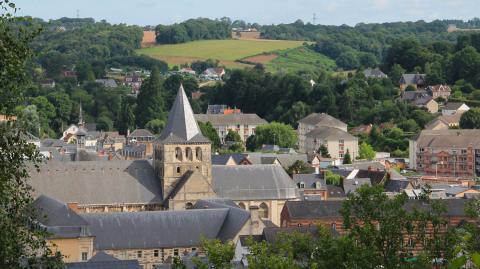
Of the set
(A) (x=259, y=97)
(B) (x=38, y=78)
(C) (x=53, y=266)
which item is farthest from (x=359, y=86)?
(C) (x=53, y=266)

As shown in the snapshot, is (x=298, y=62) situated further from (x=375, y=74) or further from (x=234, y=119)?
(x=234, y=119)

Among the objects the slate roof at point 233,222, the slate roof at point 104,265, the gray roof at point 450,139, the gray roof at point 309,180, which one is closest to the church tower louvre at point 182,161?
the slate roof at point 233,222

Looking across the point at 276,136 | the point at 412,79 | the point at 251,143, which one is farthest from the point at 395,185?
the point at 412,79

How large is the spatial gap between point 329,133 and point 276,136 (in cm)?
554

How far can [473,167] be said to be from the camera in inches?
3666

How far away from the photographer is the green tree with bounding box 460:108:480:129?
338 feet

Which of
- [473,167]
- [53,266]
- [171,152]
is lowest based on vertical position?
[473,167]

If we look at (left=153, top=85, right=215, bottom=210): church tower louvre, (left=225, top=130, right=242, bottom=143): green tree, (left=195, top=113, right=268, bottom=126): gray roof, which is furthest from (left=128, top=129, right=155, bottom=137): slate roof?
(left=153, top=85, right=215, bottom=210): church tower louvre

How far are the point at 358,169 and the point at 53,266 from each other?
64.7m

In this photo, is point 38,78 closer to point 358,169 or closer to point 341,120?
point 341,120

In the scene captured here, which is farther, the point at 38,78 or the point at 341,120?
the point at 38,78

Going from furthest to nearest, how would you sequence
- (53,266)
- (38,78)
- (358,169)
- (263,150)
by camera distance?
(38,78) → (263,150) → (358,169) → (53,266)

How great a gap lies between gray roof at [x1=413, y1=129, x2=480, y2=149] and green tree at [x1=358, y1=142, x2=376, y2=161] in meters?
4.22

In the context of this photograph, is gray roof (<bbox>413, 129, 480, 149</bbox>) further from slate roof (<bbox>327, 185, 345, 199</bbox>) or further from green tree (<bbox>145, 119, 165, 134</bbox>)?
green tree (<bbox>145, 119, 165, 134</bbox>)
